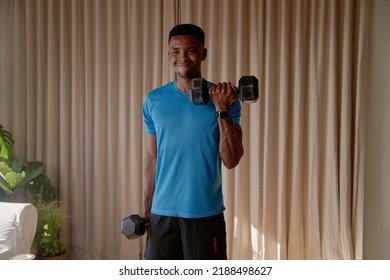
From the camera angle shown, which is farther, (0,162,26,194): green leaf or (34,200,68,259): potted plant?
(34,200,68,259): potted plant

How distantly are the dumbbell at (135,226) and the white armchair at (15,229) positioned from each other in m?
0.76

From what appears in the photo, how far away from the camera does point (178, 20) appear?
271 cm

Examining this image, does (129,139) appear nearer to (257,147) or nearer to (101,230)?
(101,230)

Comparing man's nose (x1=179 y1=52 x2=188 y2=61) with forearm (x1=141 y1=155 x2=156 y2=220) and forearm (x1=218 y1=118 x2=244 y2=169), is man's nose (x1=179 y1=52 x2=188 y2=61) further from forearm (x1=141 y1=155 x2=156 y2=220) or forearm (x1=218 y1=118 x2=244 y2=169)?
forearm (x1=141 y1=155 x2=156 y2=220)

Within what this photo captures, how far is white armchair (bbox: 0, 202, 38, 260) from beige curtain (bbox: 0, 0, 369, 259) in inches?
34.9

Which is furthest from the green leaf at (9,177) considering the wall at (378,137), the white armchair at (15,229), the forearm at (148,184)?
the wall at (378,137)

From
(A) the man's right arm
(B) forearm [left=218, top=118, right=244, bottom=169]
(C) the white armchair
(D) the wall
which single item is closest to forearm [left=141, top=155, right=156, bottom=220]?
(A) the man's right arm

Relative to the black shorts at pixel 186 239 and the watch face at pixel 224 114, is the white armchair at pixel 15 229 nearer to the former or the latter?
the black shorts at pixel 186 239

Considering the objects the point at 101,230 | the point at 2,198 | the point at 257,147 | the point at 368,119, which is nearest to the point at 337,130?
the point at 368,119

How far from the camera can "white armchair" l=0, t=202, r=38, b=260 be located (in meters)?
1.81

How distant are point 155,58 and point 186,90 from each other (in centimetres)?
145

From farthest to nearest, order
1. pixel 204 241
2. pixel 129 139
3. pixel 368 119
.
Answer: pixel 129 139
pixel 368 119
pixel 204 241

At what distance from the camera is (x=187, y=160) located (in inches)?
49.1

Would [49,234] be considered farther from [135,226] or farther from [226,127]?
[226,127]
